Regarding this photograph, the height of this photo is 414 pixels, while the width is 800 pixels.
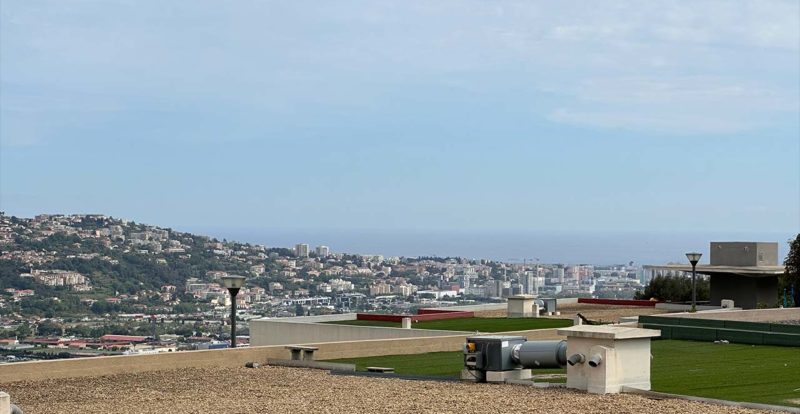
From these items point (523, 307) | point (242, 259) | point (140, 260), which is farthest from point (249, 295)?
point (523, 307)

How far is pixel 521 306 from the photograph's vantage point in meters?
41.0

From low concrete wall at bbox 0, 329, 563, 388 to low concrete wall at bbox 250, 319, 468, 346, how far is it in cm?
590

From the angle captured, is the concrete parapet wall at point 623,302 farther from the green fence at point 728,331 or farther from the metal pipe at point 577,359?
the metal pipe at point 577,359

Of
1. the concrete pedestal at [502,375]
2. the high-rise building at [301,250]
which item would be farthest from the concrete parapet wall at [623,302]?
the high-rise building at [301,250]

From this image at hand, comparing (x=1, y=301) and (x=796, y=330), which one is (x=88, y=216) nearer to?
Result: (x=1, y=301)

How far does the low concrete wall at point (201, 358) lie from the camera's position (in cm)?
2098

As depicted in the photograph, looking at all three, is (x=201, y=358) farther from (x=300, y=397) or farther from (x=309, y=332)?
(x=309, y=332)

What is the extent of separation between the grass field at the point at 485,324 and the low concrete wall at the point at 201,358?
565 cm

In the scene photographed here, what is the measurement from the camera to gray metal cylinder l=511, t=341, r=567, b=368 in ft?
63.8

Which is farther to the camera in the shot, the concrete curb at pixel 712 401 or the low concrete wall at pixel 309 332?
the low concrete wall at pixel 309 332

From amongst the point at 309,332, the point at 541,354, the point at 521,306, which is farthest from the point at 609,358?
the point at 521,306

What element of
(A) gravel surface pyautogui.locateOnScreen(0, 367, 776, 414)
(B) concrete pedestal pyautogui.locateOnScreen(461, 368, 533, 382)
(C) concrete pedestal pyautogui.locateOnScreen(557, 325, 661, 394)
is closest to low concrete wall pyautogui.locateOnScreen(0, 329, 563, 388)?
(A) gravel surface pyautogui.locateOnScreen(0, 367, 776, 414)

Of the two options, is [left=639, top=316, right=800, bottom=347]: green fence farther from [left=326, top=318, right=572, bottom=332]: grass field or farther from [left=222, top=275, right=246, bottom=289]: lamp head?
[left=222, top=275, right=246, bottom=289]: lamp head

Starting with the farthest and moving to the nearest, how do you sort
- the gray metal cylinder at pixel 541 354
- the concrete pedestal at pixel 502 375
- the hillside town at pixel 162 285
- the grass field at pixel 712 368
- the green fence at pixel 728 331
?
the hillside town at pixel 162 285
the green fence at pixel 728 331
the concrete pedestal at pixel 502 375
the gray metal cylinder at pixel 541 354
the grass field at pixel 712 368
